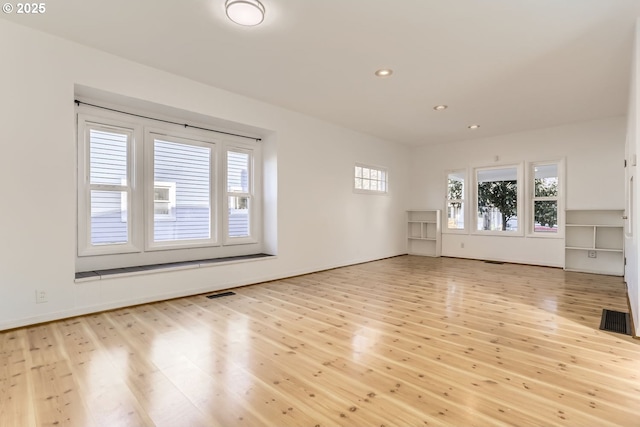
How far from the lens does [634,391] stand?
1964 mm

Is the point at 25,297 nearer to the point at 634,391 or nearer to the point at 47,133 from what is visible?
the point at 47,133

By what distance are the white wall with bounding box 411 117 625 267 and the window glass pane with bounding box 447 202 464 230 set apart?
205 mm

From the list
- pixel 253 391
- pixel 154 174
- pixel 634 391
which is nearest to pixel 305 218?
pixel 154 174

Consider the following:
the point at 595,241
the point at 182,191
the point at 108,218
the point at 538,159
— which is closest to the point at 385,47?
the point at 182,191

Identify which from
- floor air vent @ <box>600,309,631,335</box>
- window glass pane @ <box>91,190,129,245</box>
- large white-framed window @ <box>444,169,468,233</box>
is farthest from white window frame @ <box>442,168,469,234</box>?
window glass pane @ <box>91,190,129,245</box>

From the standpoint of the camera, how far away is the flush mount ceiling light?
2.60m

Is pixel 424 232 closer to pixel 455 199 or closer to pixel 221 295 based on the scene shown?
pixel 455 199

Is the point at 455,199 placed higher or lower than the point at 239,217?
higher

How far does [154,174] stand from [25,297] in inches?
75.2

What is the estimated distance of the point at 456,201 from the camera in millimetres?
7797

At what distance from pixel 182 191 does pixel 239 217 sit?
3.30 ft

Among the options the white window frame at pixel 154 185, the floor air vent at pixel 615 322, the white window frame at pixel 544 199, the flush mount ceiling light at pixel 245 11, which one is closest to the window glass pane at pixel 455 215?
the white window frame at pixel 544 199

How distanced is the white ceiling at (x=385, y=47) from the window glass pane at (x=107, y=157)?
0.97 meters

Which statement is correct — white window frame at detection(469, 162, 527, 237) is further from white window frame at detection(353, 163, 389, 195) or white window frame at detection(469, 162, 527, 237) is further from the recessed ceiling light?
the recessed ceiling light
